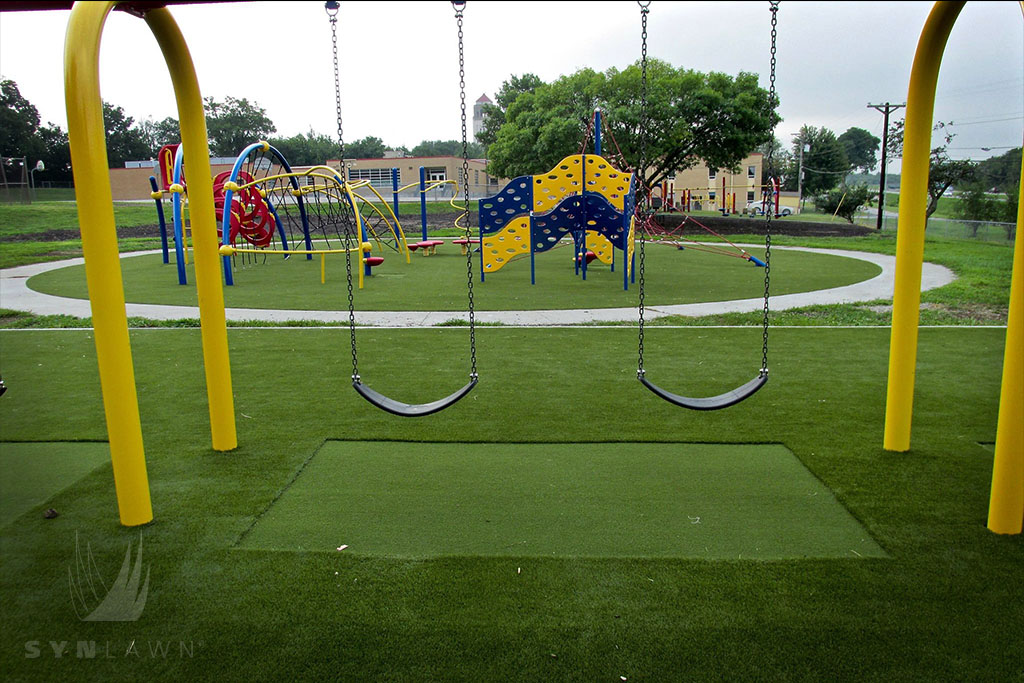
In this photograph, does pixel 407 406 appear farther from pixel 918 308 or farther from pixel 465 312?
pixel 465 312

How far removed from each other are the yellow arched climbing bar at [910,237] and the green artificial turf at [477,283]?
6879 millimetres

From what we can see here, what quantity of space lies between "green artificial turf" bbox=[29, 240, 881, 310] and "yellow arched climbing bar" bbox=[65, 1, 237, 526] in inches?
290

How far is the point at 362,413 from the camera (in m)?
5.83

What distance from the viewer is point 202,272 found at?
459cm

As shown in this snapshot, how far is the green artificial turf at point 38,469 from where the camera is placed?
422 centimetres

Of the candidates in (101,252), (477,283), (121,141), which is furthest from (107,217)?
(121,141)

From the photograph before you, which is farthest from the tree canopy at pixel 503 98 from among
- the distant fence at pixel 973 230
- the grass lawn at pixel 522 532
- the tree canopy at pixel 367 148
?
the grass lawn at pixel 522 532

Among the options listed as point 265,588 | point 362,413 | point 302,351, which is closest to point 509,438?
point 362,413

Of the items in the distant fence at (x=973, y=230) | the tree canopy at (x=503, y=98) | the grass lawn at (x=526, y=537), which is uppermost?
the tree canopy at (x=503, y=98)

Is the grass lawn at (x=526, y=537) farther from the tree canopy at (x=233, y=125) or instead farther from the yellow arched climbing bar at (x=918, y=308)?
the tree canopy at (x=233, y=125)

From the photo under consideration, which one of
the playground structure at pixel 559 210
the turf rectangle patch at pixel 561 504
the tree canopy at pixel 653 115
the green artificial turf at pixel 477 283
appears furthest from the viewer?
the tree canopy at pixel 653 115

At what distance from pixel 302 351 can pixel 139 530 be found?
450 cm

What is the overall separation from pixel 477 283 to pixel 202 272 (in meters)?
10.1

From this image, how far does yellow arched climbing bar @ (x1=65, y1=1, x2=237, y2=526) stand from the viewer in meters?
3.35
